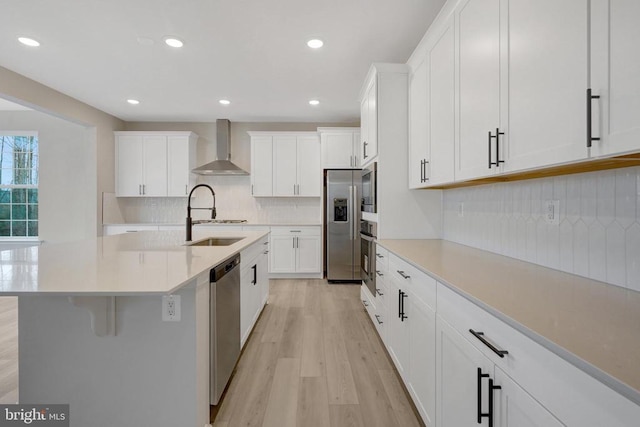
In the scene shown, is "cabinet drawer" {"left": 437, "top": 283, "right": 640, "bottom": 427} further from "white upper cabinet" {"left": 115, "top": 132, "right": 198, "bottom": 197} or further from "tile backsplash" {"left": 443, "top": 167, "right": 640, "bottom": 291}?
"white upper cabinet" {"left": 115, "top": 132, "right": 198, "bottom": 197}

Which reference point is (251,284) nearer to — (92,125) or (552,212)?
(552,212)

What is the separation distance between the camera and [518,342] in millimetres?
907

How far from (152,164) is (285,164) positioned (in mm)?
2290

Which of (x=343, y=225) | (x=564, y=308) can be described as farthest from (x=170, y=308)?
(x=343, y=225)

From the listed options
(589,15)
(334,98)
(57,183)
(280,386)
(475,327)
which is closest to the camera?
(589,15)

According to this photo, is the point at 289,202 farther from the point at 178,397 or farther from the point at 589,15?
the point at 589,15

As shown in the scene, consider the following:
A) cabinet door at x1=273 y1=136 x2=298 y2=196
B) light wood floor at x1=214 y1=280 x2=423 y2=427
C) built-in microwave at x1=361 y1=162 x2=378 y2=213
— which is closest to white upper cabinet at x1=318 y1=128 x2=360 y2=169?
cabinet door at x1=273 y1=136 x2=298 y2=196

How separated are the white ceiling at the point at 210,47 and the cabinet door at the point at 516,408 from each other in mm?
2583

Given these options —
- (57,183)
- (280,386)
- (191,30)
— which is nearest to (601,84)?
(280,386)

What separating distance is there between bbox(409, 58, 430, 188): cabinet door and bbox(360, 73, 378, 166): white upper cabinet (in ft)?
1.03

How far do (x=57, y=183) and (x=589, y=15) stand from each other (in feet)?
22.3

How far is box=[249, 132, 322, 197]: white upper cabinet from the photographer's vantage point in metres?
5.55

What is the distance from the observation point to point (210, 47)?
3.16 m

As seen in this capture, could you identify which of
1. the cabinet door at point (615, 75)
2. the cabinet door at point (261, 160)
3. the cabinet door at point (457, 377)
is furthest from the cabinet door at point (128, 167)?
the cabinet door at point (615, 75)
